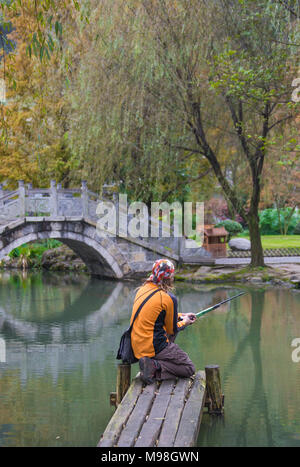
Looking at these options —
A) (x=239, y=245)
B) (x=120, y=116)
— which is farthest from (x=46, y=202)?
(x=239, y=245)

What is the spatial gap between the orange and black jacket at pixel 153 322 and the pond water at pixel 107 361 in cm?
96

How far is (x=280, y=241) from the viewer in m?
27.6

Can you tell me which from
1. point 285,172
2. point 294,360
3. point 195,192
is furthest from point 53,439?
point 285,172

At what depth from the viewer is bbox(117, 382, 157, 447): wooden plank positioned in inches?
199

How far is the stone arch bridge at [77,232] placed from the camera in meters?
18.4

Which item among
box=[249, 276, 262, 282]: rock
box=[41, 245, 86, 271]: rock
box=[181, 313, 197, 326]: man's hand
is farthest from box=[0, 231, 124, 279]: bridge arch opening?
box=[181, 313, 197, 326]: man's hand

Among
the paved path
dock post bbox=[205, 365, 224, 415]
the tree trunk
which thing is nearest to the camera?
dock post bbox=[205, 365, 224, 415]

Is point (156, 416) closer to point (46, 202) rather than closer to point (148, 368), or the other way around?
point (148, 368)

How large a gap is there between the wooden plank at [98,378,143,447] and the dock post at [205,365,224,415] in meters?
0.72

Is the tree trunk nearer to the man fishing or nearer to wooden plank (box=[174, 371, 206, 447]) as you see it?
wooden plank (box=[174, 371, 206, 447])

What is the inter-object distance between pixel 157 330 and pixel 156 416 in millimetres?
1069

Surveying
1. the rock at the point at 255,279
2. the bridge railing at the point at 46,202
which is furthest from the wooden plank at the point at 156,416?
the bridge railing at the point at 46,202
